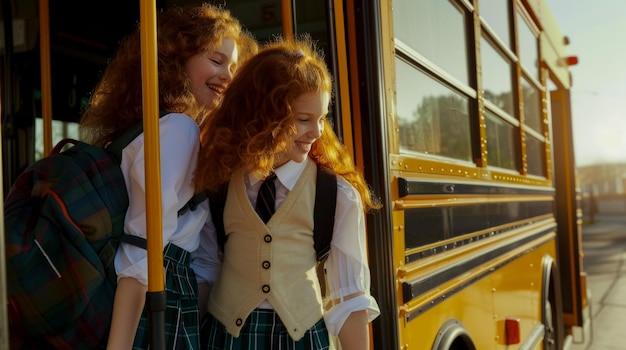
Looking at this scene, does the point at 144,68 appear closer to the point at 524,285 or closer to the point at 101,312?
the point at 101,312

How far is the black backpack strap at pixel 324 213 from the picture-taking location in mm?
1231

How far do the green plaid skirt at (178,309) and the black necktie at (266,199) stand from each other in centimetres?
17

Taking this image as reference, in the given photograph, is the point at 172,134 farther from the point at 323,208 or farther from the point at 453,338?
the point at 453,338

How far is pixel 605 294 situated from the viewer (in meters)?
8.25

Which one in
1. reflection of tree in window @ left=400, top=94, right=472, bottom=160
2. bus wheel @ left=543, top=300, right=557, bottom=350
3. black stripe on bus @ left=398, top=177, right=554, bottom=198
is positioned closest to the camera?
black stripe on bus @ left=398, top=177, right=554, bottom=198

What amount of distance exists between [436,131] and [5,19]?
5.48ft

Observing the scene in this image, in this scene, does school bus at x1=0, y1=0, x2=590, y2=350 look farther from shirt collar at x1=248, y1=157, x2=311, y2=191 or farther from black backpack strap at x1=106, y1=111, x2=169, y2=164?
black backpack strap at x1=106, y1=111, x2=169, y2=164

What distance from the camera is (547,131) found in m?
4.13

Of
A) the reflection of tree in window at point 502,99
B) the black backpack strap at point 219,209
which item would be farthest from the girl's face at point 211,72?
the reflection of tree in window at point 502,99

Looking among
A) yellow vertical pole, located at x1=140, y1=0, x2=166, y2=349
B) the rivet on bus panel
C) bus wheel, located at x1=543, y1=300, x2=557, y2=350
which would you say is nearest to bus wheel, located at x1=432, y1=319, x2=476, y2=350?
the rivet on bus panel

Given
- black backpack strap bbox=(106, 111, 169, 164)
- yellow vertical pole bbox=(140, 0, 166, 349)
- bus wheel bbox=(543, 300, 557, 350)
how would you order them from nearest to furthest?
1. yellow vertical pole bbox=(140, 0, 166, 349)
2. black backpack strap bbox=(106, 111, 169, 164)
3. bus wheel bbox=(543, 300, 557, 350)

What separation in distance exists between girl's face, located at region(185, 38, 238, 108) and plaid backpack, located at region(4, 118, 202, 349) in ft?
1.07

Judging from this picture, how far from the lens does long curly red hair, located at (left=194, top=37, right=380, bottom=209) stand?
1.18m

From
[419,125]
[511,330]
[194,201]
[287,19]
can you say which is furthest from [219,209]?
[511,330]
